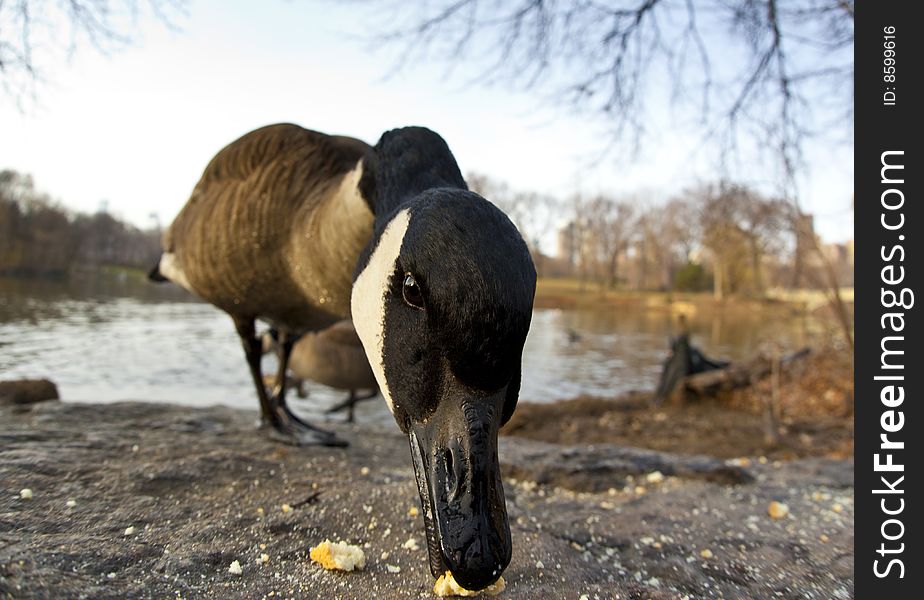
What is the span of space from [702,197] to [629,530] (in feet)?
18.0

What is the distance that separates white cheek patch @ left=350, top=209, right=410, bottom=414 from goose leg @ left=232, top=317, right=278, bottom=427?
2.02 meters

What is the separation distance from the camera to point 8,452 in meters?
2.66

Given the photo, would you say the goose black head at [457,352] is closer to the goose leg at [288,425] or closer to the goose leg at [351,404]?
the goose leg at [288,425]

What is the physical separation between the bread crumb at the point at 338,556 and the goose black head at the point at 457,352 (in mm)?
419

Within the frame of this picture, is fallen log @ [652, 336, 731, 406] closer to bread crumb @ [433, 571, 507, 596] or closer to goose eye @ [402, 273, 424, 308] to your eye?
bread crumb @ [433, 571, 507, 596]

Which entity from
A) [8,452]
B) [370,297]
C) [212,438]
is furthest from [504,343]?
[212,438]

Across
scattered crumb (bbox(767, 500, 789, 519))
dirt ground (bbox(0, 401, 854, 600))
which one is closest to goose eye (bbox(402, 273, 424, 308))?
dirt ground (bbox(0, 401, 854, 600))

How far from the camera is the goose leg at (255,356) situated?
11.7ft

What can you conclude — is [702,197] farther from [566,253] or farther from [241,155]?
[566,253]

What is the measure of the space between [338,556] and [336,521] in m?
0.45

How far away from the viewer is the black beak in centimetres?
140

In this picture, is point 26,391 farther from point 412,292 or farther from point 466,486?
point 466,486

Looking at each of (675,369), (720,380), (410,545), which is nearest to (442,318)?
(410,545)

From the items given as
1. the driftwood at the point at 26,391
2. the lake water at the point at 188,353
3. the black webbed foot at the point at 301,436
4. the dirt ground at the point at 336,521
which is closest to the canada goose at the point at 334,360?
the lake water at the point at 188,353
